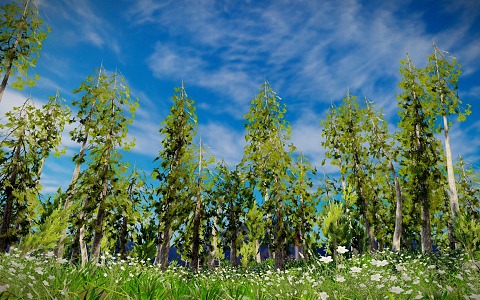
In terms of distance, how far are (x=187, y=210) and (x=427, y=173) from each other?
36.2 feet

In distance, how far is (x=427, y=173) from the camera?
14.4 meters

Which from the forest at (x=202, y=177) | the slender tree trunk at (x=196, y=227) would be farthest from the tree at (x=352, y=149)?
the slender tree trunk at (x=196, y=227)

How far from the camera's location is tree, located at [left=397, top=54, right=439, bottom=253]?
14.3 m

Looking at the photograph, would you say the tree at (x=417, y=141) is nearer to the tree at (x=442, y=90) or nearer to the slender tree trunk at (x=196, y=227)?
the tree at (x=442, y=90)

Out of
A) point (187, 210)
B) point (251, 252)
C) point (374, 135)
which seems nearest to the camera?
point (187, 210)

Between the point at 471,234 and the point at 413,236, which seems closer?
the point at 471,234

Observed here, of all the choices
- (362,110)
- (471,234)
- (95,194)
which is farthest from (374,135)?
(95,194)

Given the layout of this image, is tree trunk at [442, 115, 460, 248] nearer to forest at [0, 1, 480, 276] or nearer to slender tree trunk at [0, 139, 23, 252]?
forest at [0, 1, 480, 276]

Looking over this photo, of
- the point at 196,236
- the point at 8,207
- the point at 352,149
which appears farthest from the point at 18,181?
the point at 352,149

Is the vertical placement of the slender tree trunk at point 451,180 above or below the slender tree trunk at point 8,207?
above

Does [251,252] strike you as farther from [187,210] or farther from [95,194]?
[95,194]

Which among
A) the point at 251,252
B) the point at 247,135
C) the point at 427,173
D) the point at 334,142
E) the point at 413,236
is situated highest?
the point at 334,142

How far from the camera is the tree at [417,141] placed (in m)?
14.3

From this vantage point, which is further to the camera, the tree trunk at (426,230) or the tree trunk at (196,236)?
the tree trunk at (426,230)
